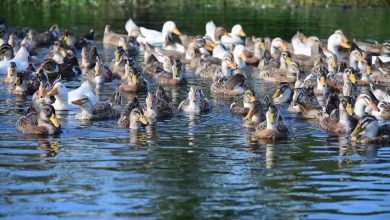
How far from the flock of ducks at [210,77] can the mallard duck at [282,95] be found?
0.08ft

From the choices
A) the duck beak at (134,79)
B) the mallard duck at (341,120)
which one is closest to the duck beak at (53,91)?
the duck beak at (134,79)

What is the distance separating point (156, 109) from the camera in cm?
1833

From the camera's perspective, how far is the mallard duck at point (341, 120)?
1738 cm

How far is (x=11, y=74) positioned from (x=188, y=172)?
9550mm

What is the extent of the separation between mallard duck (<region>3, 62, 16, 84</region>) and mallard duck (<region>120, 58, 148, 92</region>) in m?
2.39

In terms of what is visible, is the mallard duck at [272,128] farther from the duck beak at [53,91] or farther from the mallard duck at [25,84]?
the mallard duck at [25,84]

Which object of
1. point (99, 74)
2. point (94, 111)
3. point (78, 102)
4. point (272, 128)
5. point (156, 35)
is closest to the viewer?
point (272, 128)

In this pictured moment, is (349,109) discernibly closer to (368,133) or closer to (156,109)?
(368,133)

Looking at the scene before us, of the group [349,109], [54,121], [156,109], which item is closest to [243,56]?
[156,109]

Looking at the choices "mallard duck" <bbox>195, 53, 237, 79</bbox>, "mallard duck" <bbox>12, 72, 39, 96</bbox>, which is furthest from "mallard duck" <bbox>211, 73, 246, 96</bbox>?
"mallard duck" <bbox>12, 72, 39, 96</bbox>

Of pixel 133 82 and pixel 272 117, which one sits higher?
pixel 272 117

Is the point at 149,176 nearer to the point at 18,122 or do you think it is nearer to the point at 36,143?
the point at 36,143

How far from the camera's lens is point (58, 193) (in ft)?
41.1

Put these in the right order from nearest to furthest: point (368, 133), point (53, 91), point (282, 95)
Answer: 1. point (368, 133)
2. point (53, 91)
3. point (282, 95)
